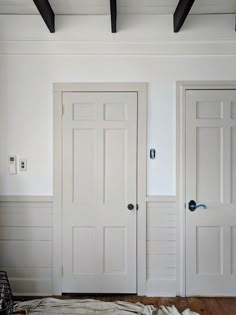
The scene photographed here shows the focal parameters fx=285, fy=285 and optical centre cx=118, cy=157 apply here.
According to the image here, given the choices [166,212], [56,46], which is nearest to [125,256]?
[166,212]

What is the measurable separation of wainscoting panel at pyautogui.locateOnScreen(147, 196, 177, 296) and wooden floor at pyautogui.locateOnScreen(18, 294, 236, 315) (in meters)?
0.12

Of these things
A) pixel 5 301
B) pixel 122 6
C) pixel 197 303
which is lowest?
pixel 197 303

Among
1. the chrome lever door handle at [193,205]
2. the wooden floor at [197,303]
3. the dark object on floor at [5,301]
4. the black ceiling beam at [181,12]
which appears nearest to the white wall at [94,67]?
the black ceiling beam at [181,12]

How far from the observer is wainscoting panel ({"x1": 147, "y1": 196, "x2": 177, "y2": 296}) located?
2.95 metres

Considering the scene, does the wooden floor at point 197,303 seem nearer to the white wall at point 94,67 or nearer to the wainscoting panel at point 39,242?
the wainscoting panel at point 39,242

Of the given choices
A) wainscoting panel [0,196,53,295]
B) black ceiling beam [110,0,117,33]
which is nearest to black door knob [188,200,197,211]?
wainscoting panel [0,196,53,295]

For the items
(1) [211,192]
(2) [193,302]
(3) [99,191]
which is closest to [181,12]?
(1) [211,192]

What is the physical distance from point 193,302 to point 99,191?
1443mm

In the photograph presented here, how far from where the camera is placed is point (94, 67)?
9.68 ft

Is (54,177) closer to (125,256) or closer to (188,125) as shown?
(125,256)

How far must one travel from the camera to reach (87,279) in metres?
2.96

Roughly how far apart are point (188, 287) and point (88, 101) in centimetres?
218

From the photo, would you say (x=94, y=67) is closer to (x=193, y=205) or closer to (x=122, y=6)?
(x=122, y=6)

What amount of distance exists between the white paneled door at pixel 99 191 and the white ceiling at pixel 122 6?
0.82 m
